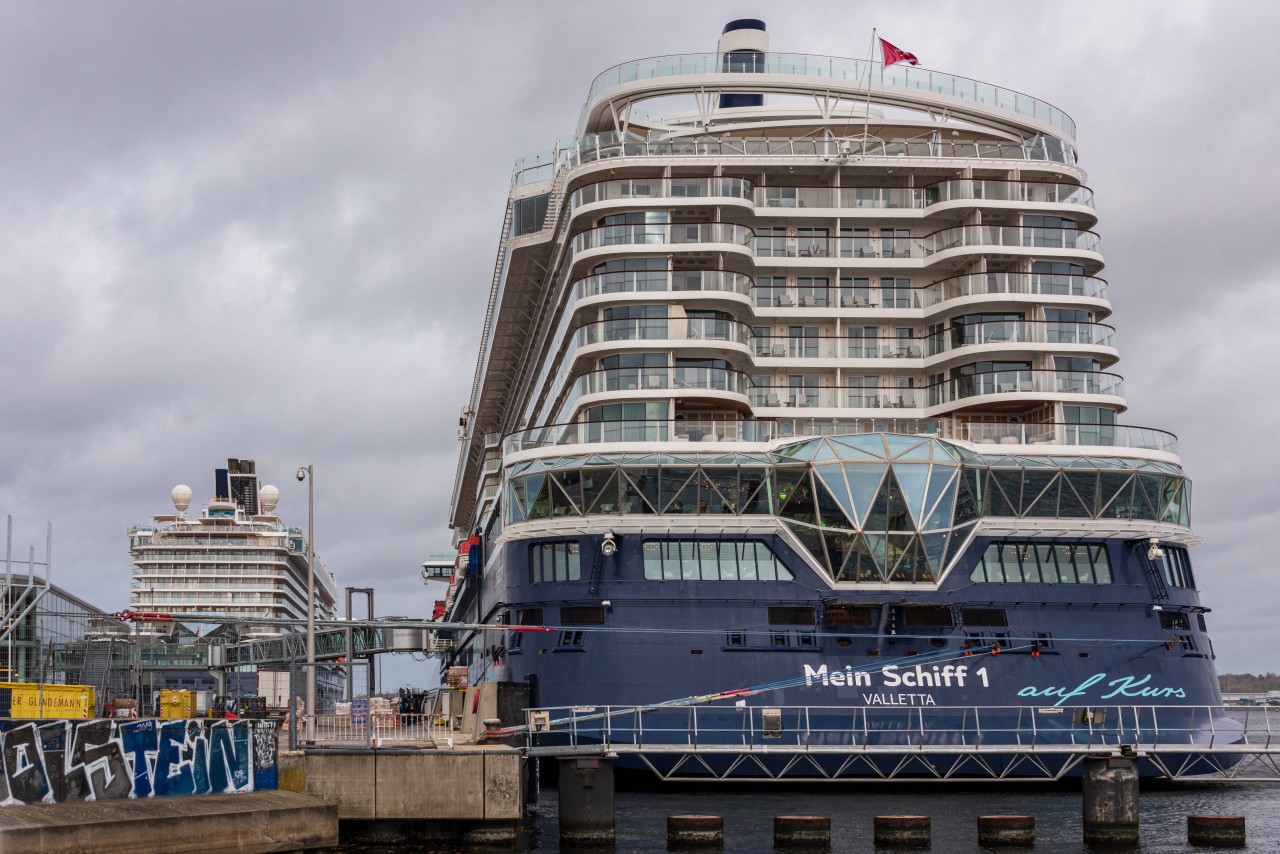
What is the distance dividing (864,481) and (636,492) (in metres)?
6.81

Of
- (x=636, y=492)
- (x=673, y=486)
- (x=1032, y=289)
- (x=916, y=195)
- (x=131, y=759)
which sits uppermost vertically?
(x=916, y=195)

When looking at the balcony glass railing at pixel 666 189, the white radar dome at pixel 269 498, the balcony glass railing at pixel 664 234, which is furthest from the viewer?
the white radar dome at pixel 269 498

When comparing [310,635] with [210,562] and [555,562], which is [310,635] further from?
[210,562]

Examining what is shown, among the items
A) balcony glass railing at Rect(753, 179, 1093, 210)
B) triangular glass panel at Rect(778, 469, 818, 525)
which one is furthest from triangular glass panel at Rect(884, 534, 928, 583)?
balcony glass railing at Rect(753, 179, 1093, 210)

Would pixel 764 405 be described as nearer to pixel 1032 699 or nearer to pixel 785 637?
pixel 785 637

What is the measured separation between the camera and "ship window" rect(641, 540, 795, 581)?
43469 millimetres

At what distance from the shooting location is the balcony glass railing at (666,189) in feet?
164

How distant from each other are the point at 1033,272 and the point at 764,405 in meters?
10.2

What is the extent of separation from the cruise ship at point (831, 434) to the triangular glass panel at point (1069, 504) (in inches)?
3.8

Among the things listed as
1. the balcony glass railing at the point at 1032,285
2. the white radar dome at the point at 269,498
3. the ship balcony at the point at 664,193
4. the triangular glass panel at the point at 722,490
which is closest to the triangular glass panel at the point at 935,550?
the triangular glass panel at the point at 722,490

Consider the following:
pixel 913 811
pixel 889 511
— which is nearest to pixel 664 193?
pixel 889 511

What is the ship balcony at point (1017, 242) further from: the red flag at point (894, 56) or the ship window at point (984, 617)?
the ship window at point (984, 617)

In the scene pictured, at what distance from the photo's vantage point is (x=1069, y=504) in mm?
44844

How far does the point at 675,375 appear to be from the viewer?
47.3 m
